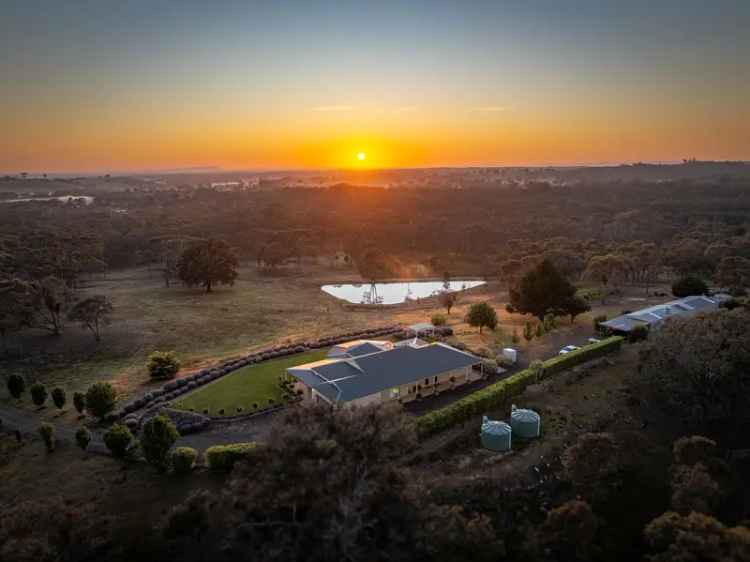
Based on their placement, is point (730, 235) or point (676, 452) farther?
point (730, 235)

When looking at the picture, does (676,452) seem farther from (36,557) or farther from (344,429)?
(36,557)

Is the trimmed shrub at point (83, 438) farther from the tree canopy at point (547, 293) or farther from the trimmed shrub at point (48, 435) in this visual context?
the tree canopy at point (547, 293)

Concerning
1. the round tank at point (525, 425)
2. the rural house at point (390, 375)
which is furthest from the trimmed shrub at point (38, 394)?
the round tank at point (525, 425)

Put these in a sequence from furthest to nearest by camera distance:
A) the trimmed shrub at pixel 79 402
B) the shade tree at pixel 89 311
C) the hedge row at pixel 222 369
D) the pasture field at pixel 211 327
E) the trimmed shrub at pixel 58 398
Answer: the shade tree at pixel 89 311 < the pasture field at pixel 211 327 < the hedge row at pixel 222 369 < the trimmed shrub at pixel 58 398 < the trimmed shrub at pixel 79 402

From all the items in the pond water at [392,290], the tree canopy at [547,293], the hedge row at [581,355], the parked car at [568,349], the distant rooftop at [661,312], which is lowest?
the pond water at [392,290]

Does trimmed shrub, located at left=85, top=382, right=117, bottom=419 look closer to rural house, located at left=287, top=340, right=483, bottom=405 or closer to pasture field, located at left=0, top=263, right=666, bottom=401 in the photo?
pasture field, located at left=0, top=263, right=666, bottom=401

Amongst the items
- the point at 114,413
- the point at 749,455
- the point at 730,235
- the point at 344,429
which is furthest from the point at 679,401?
the point at 730,235
